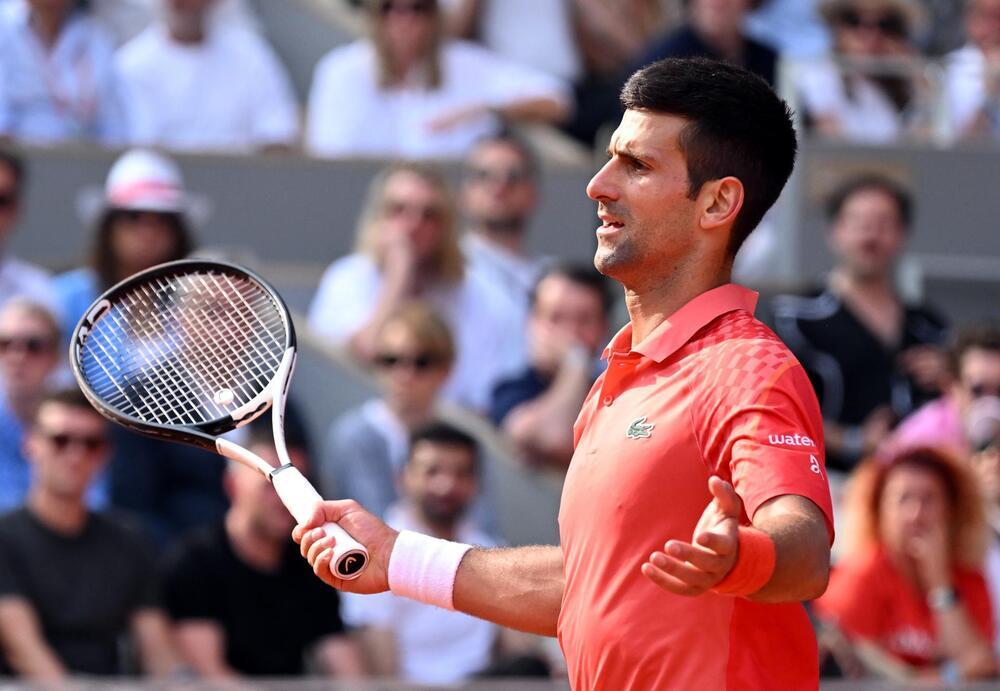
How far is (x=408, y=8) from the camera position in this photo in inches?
355

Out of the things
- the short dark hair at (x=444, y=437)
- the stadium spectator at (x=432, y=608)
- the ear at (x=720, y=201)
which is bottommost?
the stadium spectator at (x=432, y=608)

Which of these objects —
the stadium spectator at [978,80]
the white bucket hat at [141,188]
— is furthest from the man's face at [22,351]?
the stadium spectator at [978,80]

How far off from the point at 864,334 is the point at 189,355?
5.00 meters

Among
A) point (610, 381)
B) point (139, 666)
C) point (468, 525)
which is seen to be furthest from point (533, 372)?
point (610, 381)

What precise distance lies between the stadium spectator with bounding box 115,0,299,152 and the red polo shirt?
254 inches

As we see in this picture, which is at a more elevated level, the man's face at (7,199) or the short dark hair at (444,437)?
the man's face at (7,199)

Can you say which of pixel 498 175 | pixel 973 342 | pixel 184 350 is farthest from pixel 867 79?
pixel 184 350

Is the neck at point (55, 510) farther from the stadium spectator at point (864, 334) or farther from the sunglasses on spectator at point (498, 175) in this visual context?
the stadium spectator at point (864, 334)

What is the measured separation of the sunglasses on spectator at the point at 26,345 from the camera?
22.9 ft

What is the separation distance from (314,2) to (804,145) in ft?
9.07

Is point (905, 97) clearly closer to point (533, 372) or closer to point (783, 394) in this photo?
point (533, 372)

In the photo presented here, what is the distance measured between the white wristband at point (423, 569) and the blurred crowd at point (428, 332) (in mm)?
3210

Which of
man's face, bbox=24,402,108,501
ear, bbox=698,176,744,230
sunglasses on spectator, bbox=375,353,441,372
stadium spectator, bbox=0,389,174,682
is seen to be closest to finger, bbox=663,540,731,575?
ear, bbox=698,176,744,230

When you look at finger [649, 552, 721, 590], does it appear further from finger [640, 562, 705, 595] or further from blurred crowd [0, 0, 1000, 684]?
blurred crowd [0, 0, 1000, 684]
